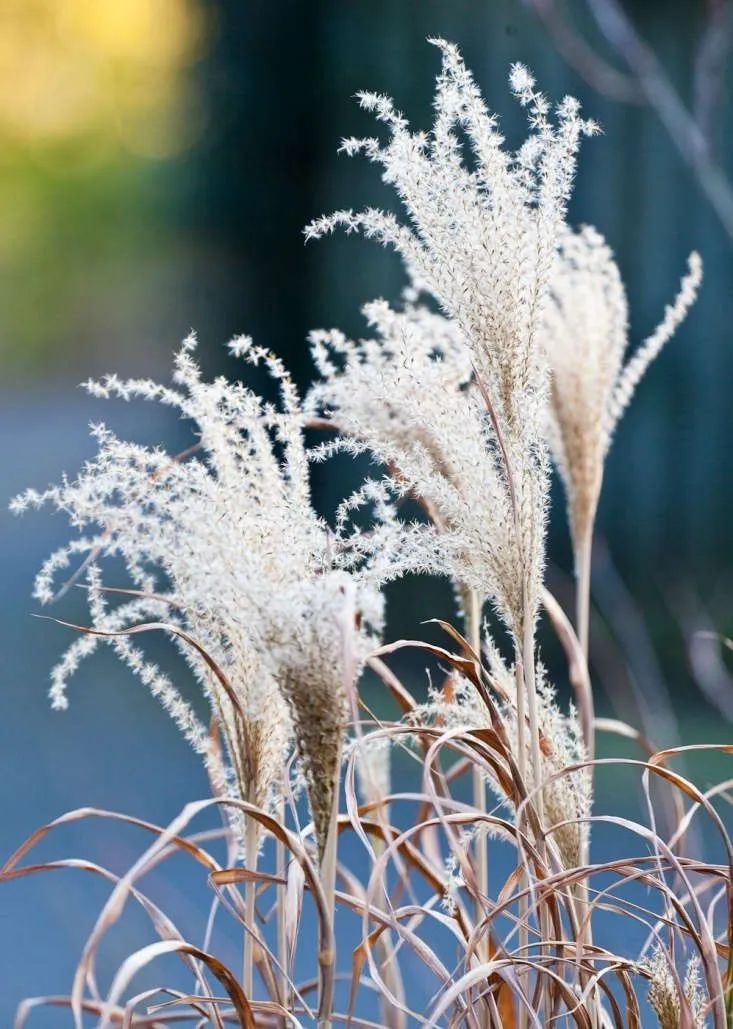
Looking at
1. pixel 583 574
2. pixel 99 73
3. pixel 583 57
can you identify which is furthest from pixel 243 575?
pixel 99 73

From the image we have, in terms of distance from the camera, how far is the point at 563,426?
95cm

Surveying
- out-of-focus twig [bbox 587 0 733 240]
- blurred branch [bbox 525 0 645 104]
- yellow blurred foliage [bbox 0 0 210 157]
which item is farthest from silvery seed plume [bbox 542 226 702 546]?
yellow blurred foliage [bbox 0 0 210 157]

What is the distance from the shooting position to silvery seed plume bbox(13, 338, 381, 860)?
542 millimetres

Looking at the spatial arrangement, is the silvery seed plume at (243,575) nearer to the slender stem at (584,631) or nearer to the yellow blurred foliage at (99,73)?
the slender stem at (584,631)

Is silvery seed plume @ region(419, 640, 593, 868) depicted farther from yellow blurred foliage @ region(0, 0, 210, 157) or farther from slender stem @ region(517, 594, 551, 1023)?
yellow blurred foliage @ region(0, 0, 210, 157)

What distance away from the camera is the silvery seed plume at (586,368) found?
936 millimetres

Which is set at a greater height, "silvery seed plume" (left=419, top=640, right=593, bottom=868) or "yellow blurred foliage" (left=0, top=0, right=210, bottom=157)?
"yellow blurred foliage" (left=0, top=0, right=210, bottom=157)

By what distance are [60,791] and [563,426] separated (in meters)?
2.39

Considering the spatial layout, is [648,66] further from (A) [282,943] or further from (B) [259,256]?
(A) [282,943]

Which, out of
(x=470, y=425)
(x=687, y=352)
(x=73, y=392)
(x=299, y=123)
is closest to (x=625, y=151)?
(x=687, y=352)

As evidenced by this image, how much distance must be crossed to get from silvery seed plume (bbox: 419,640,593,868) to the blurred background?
1.86m

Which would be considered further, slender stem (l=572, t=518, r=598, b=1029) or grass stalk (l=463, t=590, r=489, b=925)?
grass stalk (l=463, t=590, r=489, b=925)

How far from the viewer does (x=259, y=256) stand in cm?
371

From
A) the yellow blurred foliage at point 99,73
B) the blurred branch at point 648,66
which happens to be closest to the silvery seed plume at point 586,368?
the blurred branch at point 648,66
